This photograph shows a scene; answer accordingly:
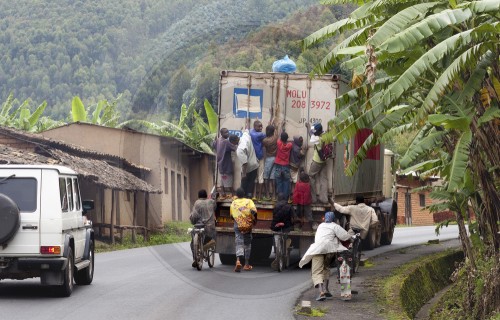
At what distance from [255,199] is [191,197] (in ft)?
97.8

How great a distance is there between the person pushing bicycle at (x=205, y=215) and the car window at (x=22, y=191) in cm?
601

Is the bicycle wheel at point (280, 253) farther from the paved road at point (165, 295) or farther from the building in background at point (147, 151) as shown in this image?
the building in background at point (147, 151)

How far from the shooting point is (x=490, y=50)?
13391mm

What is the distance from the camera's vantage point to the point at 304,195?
68.9 ft

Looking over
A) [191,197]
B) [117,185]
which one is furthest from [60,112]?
[117,185]

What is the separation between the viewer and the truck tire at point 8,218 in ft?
48.2

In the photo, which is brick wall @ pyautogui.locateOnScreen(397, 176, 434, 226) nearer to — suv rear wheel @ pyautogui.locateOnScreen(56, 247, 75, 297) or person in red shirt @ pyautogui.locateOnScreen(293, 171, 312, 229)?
person in red shirt @ pyautogui.locateOnScreen(293, 171, 312, 229)

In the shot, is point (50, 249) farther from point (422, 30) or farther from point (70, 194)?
point (422, 30)

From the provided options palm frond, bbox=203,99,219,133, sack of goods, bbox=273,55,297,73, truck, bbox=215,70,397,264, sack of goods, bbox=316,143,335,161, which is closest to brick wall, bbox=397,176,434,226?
palm frond, bbox=203,99,219,133

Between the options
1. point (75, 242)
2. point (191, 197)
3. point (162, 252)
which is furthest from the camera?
point (191, 197)

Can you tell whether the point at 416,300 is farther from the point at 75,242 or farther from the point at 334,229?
the point at 75,242

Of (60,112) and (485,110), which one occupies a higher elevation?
(60,112)

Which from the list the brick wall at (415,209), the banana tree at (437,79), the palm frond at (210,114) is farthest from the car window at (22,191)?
the brick wall at (415,209)

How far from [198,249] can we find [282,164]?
8.09 ft
